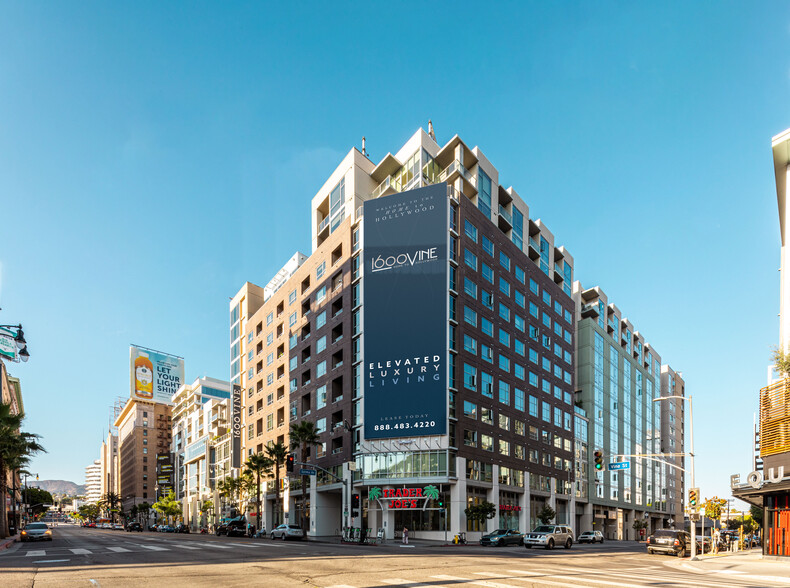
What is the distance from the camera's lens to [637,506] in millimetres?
116938

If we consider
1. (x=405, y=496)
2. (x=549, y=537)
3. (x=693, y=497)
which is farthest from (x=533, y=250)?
(x=693, y=497)

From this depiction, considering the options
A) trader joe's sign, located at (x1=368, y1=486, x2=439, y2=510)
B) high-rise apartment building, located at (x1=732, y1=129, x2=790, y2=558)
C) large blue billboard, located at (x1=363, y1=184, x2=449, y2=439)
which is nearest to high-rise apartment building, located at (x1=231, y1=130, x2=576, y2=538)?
trader joe's sign, located at (x1=368, y1=486, x2=439, y2=510)

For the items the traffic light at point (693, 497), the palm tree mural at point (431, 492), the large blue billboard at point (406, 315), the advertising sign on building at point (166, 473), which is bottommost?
the advertising sign on building at point (166, 473)

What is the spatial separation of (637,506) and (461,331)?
74592 millimetres

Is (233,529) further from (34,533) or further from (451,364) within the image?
(451,364)

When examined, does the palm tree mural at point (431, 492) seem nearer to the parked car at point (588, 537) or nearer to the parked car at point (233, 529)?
the parked car at point (588, 537)

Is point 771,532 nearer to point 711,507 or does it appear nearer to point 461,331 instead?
point 711,507

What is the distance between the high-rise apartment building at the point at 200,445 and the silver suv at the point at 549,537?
77961 millimetres

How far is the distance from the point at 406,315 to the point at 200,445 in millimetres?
86145

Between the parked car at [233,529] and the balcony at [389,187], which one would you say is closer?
the parked car at [233,529]

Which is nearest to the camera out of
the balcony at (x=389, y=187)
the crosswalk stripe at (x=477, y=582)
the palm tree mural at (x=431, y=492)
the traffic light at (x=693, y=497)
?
the crosswalk stripe at (x=477, y=582)

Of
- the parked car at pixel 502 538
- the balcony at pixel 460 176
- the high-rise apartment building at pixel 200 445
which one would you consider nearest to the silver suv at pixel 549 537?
the parked car at pixel 502 538

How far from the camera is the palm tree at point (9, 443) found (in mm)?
48281

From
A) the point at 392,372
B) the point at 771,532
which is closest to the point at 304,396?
the point at 392,372
